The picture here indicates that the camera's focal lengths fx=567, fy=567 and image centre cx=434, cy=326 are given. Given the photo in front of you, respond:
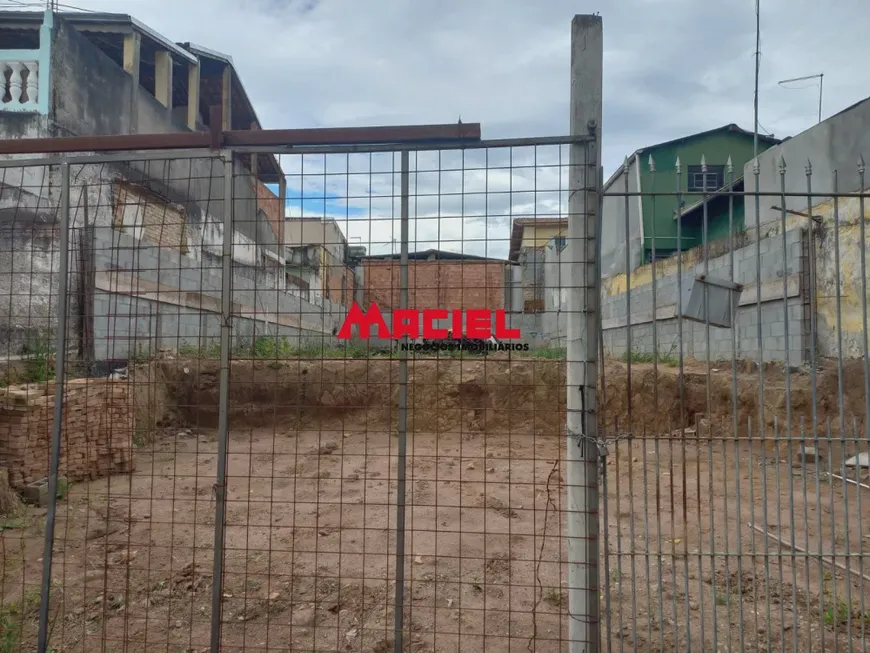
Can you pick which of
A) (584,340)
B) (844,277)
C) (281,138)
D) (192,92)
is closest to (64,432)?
(281,138)

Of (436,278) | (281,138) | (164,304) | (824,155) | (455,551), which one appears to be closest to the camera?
(281,138)

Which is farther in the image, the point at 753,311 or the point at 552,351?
the point at 753,311

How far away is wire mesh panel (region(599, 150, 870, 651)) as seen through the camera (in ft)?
9.04

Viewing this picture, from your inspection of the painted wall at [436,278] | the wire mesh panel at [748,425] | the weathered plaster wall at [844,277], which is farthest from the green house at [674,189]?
the painted wall at [436,278]

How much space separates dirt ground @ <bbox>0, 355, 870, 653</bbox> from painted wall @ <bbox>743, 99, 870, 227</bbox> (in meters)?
3.09

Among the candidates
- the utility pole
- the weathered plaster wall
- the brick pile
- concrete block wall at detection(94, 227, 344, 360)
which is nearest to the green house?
the weathered plaster wall

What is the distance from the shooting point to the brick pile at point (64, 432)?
6.37m

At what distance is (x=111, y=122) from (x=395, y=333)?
12.8 meters

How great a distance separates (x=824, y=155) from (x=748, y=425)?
29.8 feet

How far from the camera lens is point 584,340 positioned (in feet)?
8.79

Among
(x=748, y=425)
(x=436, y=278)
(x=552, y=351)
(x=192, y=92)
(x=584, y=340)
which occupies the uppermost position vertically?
(x=192, y=92)

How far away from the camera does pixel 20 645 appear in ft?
10.9

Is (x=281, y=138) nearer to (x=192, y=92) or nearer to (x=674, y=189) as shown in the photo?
(x=674, y=189)

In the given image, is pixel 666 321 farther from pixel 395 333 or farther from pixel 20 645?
pixel 20 645
